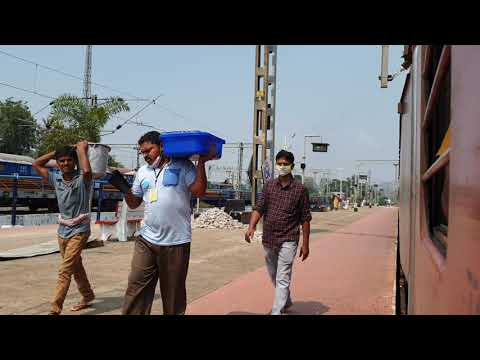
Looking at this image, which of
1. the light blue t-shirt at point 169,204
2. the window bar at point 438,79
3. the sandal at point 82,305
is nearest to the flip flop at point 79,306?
the sandal at point 82,305

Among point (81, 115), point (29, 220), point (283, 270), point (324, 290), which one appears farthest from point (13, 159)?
point (283, 270)

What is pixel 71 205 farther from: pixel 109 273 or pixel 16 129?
pixel 16 129

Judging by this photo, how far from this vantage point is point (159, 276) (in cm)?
364

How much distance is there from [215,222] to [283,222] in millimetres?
11955

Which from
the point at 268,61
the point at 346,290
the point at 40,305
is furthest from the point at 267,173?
the point at 40,305

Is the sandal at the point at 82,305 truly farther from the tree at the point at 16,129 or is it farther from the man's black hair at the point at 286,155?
the tree at the point at 16,129

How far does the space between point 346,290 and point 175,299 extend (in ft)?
12.0

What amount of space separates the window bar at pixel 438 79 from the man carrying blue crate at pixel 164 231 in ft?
5.18

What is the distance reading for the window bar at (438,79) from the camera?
1.85 m

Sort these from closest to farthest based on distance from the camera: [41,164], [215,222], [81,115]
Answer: [41,164], [215,222], [81,115]

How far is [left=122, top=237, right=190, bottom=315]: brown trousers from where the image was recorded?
3.56 metres
